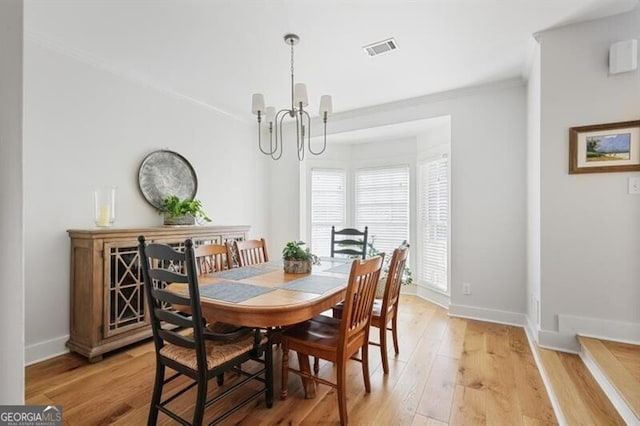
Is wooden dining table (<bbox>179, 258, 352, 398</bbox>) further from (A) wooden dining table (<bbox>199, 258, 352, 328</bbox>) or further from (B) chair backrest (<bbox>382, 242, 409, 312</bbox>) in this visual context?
(B) chair backrest (<bbox>382, 242, 409, 312</bbox>)

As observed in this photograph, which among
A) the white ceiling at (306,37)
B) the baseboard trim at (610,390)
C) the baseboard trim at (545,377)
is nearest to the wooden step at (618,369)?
the baseboard trim at (610,390)

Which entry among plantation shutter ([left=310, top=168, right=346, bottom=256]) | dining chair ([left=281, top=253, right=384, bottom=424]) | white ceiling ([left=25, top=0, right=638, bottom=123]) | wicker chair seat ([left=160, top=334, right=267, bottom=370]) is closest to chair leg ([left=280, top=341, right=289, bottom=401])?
dining chair ([left=281, top=253, right=384, bottom=424])

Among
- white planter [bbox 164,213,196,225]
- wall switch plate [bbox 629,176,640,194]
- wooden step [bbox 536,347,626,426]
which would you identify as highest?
wall switch plate [bbox 629,176,640,194]

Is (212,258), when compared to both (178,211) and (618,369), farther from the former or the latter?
(618,369)

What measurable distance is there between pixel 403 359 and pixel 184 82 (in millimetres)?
3502

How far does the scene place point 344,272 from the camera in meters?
2.38

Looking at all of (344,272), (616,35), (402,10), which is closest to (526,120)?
(616,35)

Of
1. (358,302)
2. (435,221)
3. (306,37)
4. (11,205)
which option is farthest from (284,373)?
(435,221)

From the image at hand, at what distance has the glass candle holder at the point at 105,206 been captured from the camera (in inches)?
104

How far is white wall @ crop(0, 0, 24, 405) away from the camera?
82 cm

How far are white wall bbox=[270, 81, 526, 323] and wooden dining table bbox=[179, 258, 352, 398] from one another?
1.82 m

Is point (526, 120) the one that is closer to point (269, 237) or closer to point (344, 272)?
point (344, 272)

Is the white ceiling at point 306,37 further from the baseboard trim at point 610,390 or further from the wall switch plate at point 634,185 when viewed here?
the baseboard trim at point 610,390

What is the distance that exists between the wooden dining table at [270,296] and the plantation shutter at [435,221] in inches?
84.0
